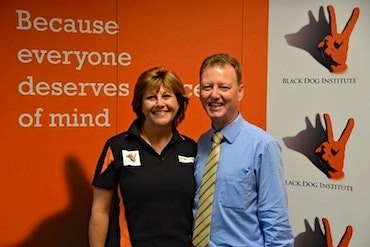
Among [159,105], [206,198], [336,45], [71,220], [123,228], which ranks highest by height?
[336,45]

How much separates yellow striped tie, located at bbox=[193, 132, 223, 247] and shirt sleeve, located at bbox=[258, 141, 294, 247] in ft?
0.69

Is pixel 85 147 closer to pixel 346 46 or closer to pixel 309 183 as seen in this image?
pixel 309 183

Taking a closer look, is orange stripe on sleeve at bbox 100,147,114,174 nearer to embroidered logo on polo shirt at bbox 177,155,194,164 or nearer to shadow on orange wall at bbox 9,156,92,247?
embroidered logo on polo shirt at bbox 177,155,194,164

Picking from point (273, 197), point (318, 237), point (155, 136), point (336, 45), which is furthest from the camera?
point (318, 237)

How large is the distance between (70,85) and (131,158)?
0.80 meters

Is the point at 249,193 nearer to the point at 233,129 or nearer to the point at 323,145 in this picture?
the point at 233,129

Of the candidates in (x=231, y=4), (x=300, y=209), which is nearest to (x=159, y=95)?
(x=231, y=4)

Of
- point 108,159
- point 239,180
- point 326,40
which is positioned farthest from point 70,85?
point 326,40

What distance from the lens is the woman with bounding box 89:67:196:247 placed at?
1886 mm

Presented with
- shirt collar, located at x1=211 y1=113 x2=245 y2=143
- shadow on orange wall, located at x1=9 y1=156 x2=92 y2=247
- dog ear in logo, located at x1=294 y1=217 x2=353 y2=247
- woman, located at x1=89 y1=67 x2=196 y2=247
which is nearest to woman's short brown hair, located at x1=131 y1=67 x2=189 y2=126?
woman, located at x1=89 y1=67 x2=196 y2=247

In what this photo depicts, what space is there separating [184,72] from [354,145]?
1110 millimetres

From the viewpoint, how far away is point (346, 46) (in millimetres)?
2789

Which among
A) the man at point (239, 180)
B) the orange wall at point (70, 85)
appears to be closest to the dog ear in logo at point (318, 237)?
the orange wall at point (70, 85)

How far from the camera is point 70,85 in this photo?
98.7 inches
